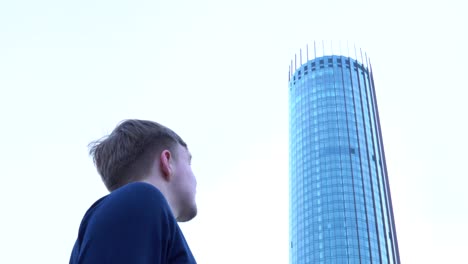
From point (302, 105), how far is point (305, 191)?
23.1m

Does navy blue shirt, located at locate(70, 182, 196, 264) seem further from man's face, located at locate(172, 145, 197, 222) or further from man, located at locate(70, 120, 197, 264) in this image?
man's face, located at locate(172, 145, 197, 222)

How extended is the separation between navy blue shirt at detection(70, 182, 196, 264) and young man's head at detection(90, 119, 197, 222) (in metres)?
0.33

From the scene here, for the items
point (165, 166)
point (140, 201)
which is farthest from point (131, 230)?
point (165, 166)

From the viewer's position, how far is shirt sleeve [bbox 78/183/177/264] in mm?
1870

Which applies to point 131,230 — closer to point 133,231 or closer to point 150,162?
point 133,231

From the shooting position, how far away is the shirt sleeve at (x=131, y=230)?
6.14 feet

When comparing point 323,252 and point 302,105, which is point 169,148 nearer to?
point 323,252

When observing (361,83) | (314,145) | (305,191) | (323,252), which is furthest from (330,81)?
(323,252)

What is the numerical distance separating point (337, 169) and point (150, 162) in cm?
11746

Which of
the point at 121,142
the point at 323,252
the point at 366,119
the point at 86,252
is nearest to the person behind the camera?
the point at 86,252

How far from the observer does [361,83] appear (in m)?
134

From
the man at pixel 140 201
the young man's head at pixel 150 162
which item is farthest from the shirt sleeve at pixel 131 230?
the young man's head at pixel 150 162

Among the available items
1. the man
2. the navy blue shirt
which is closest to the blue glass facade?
the man

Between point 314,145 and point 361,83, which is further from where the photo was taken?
point 361,83
